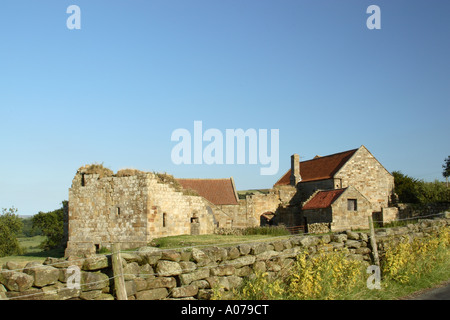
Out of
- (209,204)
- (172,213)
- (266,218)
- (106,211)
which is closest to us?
(106,211)

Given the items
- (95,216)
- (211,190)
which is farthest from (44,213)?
(95,216)

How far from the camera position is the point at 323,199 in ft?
122

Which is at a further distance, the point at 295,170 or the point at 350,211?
the point at 295,170

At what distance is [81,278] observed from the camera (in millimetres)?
6633

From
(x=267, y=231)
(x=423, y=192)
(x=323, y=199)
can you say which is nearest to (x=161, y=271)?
(x=267, y=231)

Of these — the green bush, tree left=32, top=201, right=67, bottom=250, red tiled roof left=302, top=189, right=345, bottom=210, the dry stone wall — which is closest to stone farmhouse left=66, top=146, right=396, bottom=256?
red tiled roof left=302, top=189, right=345, bottom=210

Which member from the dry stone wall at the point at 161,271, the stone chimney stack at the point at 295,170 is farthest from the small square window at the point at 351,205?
the dry stone wall at the point at 161,271

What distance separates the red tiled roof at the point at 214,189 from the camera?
45.0m

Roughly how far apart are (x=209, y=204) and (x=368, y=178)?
17260 millimetres

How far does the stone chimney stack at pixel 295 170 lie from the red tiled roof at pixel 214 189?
7.42m

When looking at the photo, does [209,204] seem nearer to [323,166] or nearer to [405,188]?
[323,166]

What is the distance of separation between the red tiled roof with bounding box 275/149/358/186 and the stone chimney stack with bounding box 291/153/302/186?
70cm
